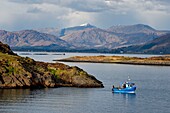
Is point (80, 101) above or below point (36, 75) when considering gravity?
below

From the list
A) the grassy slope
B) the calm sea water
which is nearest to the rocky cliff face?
the grassy slope

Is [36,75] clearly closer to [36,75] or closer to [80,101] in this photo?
[36,75]

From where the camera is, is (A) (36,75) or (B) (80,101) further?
(A) (36,75)

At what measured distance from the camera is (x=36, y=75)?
82.9 metres

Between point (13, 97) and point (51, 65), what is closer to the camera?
point (13, 97)

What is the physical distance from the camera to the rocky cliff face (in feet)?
260

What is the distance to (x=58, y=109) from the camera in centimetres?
5972

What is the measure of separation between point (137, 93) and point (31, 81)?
21105mm

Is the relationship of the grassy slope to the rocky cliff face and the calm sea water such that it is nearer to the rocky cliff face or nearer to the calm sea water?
the rocky cliff face

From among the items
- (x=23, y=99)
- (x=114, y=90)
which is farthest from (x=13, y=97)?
(x=114, y=90)

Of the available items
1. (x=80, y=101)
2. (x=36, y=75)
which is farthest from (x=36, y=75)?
(x=80, y=101)

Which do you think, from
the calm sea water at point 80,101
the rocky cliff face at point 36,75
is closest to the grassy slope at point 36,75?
the rocky cliff face at point 36,75

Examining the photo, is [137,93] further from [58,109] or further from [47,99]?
[58,109]

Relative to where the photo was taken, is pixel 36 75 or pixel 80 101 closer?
pixel 80 101
